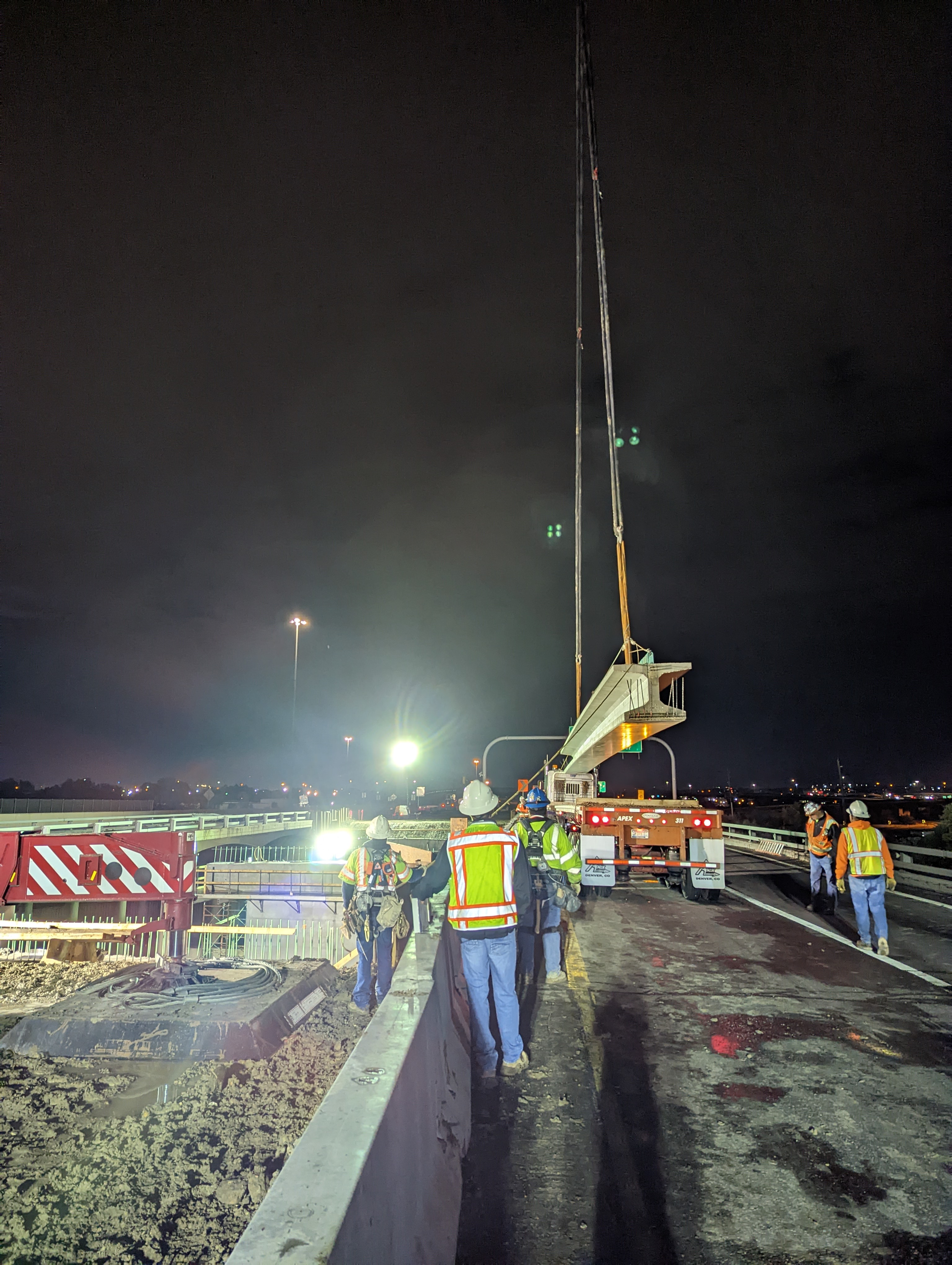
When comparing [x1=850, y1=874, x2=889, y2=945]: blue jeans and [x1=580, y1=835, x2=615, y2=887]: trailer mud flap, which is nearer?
[x1=850, y1=874, x2=889, y2=945]: blue jeans

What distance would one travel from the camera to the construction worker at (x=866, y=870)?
28.7 feet

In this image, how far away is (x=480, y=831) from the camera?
5.54 meters

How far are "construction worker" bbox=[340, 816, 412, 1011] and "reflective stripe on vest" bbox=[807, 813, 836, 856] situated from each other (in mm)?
8341

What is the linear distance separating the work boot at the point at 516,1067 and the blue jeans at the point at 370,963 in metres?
2.53

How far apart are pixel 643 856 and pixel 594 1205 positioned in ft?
35.2

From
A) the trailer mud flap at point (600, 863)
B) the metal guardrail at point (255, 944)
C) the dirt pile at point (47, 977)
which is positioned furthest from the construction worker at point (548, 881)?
the trailer mud flap at point (600, 863)

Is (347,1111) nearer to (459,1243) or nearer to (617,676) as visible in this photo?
(459,1243)

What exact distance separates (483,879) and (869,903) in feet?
20.5

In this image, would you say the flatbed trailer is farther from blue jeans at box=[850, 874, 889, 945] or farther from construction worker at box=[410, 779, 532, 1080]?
construction worker at box=[410, 779, 532, 1080]

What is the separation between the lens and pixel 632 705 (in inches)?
415

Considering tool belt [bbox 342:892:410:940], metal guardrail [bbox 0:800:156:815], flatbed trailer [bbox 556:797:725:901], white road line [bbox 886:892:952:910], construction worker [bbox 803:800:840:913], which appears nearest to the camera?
tool belt [bbox 342:892:410:940]

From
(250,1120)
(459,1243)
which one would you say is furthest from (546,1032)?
(459,1243)

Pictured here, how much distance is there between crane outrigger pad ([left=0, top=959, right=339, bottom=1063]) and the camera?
5789 millimetres

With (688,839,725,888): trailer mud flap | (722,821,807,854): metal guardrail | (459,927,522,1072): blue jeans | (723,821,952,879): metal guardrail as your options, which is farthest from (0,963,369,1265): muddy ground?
(722,821,807,854): metal guardrail
